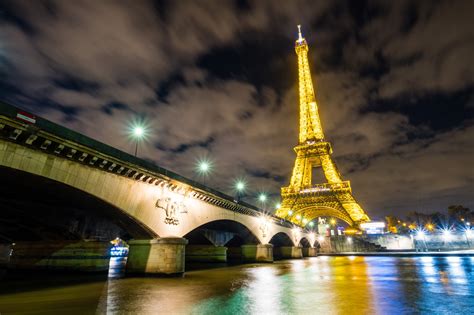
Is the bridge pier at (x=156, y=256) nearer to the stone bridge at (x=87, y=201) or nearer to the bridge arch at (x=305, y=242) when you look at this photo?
the stone bridge at (x=87, y=201)

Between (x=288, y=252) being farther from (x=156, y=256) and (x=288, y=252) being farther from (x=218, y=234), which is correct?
(x=156, y=256)

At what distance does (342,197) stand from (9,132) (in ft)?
231

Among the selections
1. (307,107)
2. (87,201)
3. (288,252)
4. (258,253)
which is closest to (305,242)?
(288,252)

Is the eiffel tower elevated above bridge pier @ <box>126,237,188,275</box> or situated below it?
above

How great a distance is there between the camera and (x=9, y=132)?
418 inches

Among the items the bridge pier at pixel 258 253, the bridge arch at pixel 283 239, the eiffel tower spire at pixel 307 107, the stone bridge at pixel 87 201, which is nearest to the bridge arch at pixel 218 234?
the bridge pier at pixel 258 253

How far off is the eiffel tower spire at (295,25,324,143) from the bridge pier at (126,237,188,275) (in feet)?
229

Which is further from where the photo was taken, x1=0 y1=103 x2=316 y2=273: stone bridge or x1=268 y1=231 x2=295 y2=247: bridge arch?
x1=268 y1=231 x2=295 y2=247: bridge arch

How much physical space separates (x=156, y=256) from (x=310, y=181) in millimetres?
72539

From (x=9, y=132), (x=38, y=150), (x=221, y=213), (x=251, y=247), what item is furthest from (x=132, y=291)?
(x=251, y=247)

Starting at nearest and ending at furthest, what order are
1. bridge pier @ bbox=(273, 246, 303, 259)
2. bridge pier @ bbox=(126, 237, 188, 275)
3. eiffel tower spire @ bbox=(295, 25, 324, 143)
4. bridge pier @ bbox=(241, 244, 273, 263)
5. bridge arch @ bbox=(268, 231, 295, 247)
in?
bridge pier @ bbox=(126, 237, 188, 275), bridge pier @ bbox=(241, 244, 273, 263), bridge arch @ bbox=(268, 231, 295, 247), bridge pier @ bbox=(273, 246, 303, 259), eiffel tower spire @ bbox=(295, 25, 324, 143)

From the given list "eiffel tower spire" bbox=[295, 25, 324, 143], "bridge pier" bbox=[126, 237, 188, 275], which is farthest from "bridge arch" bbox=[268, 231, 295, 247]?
"eiffel tower spire" bbox=[295, 25, 324, 143]

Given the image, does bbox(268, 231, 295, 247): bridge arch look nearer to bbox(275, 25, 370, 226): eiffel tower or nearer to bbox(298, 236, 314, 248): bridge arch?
bbox(298, 236, 314, 248): bridge arch

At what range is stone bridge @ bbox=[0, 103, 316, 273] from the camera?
11531 millimetres
